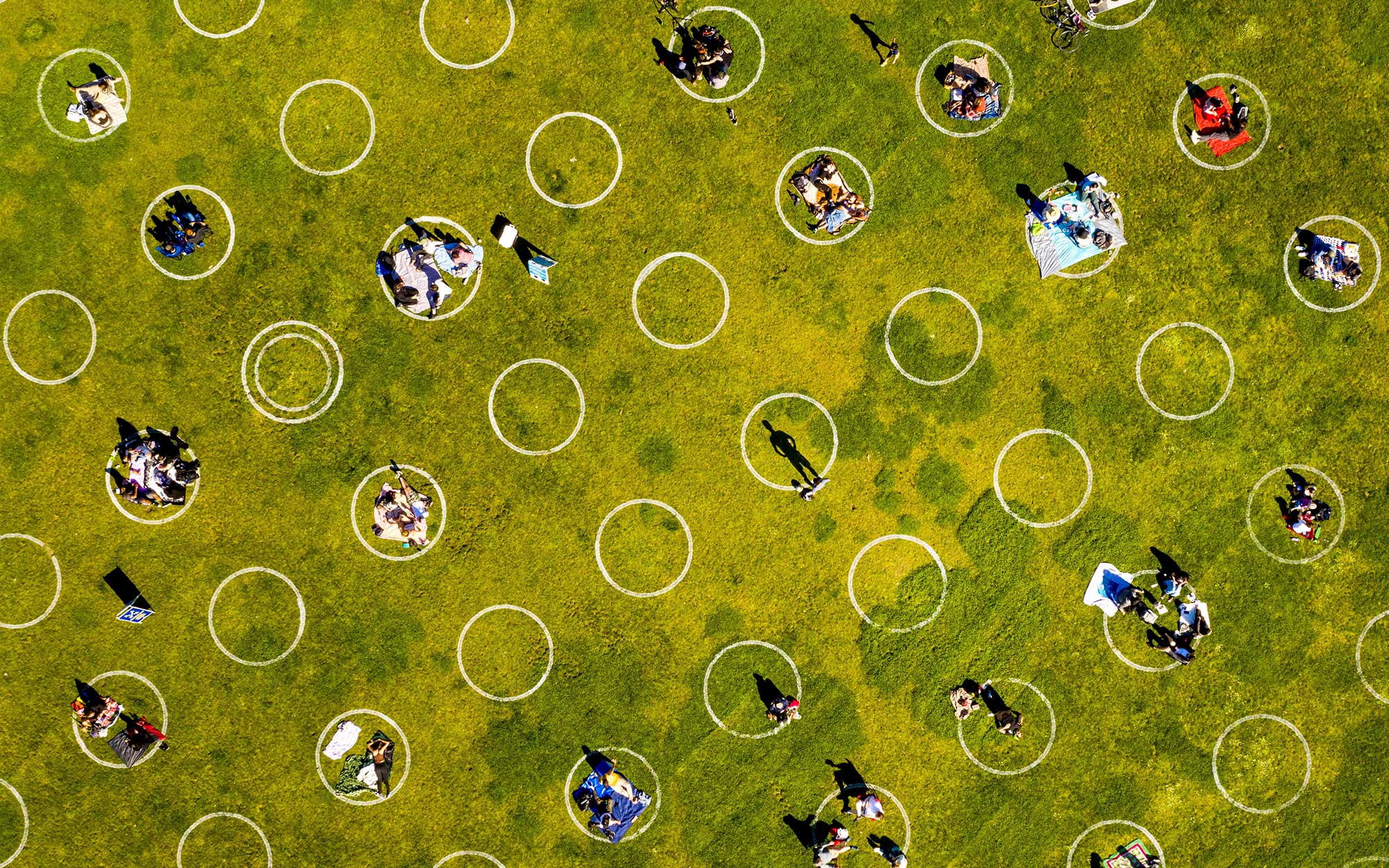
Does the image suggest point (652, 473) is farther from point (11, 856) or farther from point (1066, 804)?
point (11, 856)

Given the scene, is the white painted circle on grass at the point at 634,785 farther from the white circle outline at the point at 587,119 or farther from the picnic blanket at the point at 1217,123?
the picnic blanket at the point at 1217,123

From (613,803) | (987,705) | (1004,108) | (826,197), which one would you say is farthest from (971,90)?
(613,803)

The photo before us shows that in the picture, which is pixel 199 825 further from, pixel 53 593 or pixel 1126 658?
pixel 1126 658

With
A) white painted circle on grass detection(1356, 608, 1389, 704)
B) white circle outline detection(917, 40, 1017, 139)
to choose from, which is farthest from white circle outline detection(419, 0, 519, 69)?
white painted circle on grass detection(1356, 608, 1389, 704)

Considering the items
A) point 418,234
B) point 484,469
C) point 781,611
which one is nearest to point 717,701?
point 781,611

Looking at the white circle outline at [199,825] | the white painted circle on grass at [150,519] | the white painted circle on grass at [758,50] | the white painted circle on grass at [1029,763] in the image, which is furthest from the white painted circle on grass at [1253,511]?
the white painted circle on grass at [150,519]

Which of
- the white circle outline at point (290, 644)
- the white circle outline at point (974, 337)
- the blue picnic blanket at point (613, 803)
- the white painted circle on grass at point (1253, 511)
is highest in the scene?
the white painted circle on grass at point (1253, 511)
